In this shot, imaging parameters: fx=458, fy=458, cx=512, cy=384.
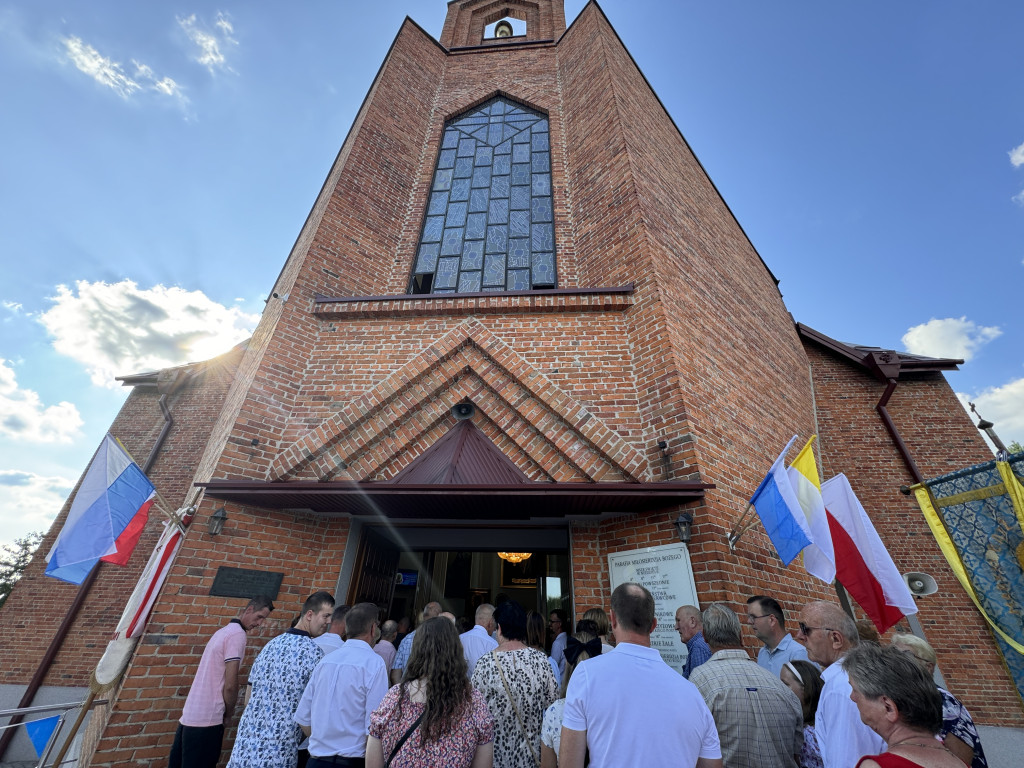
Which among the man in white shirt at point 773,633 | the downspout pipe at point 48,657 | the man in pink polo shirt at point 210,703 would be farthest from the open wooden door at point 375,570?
the downspout pipe at point 48,657

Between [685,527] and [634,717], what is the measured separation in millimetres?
2544

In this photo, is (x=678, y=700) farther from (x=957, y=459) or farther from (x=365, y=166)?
(x=957, y=459)

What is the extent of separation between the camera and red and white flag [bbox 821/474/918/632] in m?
4.09

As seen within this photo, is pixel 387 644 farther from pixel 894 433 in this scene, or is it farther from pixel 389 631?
pixel 894 433

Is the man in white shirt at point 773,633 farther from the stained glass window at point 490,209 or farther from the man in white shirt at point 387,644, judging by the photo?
the stained glass window at point 490,209

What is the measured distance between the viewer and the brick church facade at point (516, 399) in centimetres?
470

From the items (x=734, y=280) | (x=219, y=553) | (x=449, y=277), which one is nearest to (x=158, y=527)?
(x=219, y=553)

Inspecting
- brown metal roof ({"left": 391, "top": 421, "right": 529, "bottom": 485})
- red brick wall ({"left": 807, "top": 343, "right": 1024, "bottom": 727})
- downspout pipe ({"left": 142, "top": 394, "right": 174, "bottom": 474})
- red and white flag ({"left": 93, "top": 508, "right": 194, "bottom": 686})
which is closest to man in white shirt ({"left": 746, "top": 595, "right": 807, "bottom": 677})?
brown metal roof ({"left": 391, "top": 421, "right": 529, "bottom": 485})

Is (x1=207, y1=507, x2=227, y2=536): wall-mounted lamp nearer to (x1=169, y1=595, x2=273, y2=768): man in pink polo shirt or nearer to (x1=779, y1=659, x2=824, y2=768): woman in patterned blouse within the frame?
(x1=169, y1=595, x2=273, y2=768): man in pink polo shirt

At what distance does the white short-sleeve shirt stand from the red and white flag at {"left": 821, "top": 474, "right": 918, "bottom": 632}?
9.84 ft

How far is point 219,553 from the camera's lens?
186 inches

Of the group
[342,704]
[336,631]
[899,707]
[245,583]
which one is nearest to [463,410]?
[336,631]

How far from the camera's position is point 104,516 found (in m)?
4.17

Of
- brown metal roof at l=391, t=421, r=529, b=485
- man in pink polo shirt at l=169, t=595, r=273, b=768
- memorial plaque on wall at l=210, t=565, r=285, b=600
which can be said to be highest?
brown metal roof at l=391, t=421, r=529, b=485
